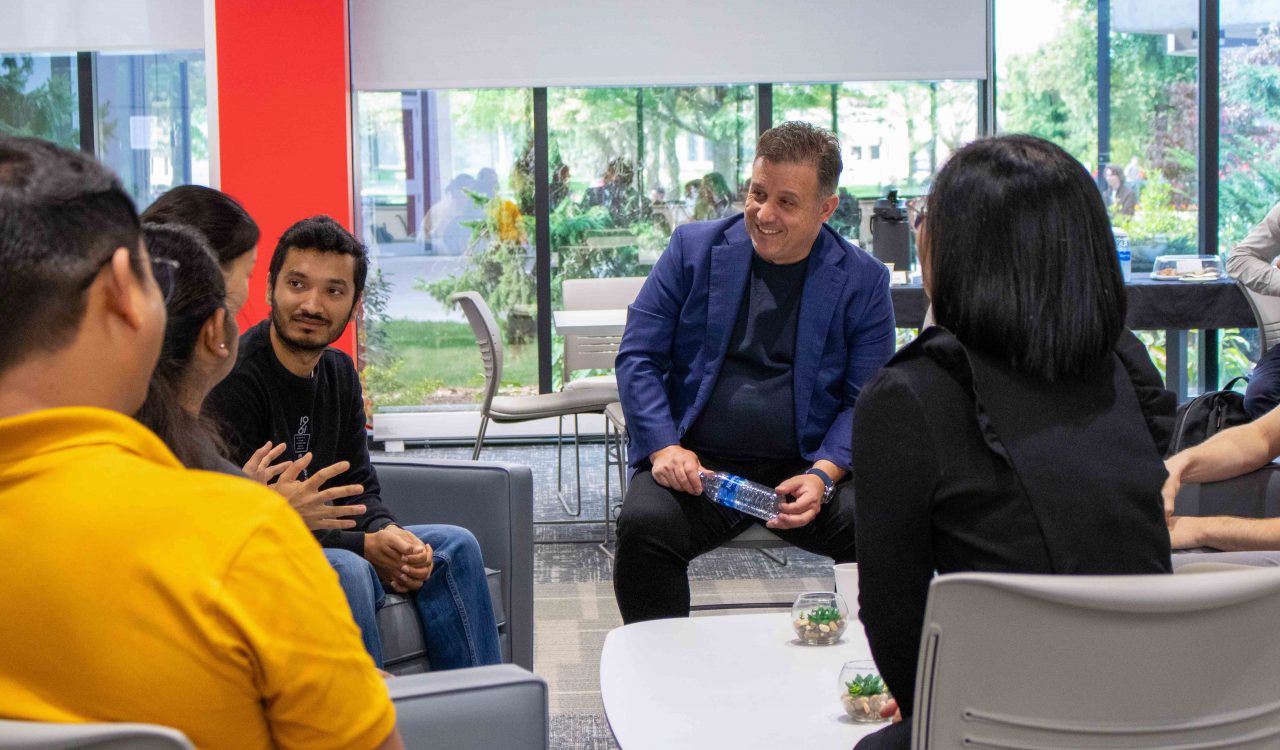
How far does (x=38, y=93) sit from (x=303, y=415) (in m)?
5.65

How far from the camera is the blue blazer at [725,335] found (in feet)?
9.89

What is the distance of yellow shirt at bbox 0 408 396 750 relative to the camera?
862mm

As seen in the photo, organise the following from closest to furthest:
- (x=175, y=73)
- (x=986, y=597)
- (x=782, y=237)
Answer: (x=986, y=597) → (x=782, y=237) → (x=175, y=73)

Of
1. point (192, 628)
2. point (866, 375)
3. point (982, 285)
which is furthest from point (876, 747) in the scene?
point (866, 375)

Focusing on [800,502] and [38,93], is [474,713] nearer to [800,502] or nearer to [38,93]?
[800,502]

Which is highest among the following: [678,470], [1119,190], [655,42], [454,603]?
[655,42]

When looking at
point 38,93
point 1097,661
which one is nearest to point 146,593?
point 1097,661

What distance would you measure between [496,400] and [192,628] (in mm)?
4214

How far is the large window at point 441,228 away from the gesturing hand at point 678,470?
4.59 metres

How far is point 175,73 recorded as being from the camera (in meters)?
7.24

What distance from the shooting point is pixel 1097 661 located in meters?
1.13

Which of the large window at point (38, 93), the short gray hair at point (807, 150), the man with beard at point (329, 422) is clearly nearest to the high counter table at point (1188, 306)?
the short gray hair at point (807, 150)

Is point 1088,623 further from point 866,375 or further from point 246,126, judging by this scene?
point 246,126

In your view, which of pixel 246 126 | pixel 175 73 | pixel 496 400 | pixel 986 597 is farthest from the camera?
pixel 175 73
